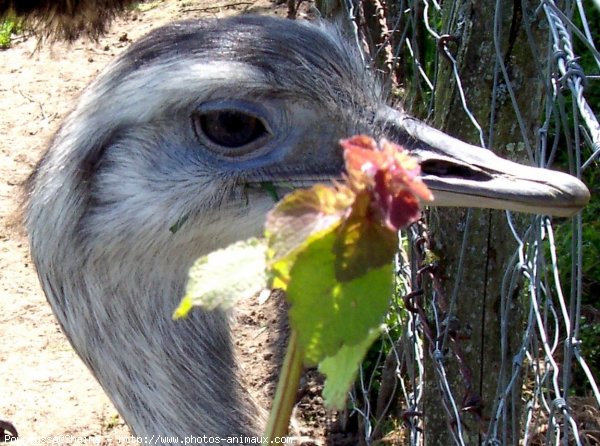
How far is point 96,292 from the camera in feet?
5.72

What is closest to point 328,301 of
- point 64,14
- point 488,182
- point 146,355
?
point 488,182

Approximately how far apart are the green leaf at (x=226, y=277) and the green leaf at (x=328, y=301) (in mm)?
30

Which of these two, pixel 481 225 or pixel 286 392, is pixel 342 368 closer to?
pixel 286 392

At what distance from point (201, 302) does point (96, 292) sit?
3.80ft

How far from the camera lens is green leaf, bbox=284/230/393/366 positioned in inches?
24.6

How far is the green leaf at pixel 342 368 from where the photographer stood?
24.2 inches

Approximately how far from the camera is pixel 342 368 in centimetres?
62

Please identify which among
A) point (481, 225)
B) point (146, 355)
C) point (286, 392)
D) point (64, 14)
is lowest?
point (146, 355)

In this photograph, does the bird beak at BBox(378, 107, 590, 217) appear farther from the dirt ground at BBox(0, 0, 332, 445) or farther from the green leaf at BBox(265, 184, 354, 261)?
the dirt ground at BBox(0, 0, 332, 445)

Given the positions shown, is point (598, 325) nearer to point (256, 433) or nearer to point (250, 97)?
point (256, 433)

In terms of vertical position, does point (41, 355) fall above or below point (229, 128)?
below

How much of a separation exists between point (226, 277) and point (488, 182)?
75 cm

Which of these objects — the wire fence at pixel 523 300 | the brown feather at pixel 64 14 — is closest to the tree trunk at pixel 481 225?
the wire fence at pixel 523 300

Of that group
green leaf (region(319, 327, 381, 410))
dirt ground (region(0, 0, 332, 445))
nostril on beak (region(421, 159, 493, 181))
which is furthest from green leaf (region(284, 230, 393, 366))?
dirt ground (region(0, 0, 332, 445))
